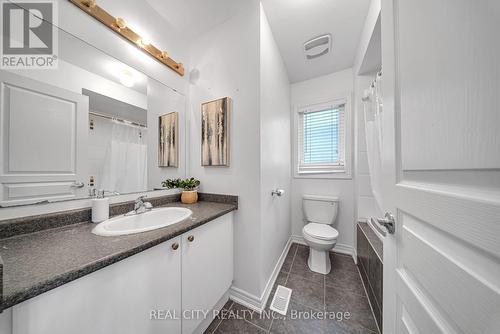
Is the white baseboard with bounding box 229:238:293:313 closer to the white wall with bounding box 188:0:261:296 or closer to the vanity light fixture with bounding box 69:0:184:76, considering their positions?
the white wall with bounding box 188:0:261:296

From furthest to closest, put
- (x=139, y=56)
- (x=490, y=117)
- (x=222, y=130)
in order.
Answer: (x=222, y=130)
(x=139, y=56)
(x=490, y=117)

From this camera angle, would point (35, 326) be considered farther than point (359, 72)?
No

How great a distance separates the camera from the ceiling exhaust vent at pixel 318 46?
5.22 ft

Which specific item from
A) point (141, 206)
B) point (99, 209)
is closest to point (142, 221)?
point (141, 206)

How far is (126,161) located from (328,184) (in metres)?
2.21

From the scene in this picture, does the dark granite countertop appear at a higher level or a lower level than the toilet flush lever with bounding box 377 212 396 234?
lower

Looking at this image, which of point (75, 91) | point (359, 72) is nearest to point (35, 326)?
point (75, 91)

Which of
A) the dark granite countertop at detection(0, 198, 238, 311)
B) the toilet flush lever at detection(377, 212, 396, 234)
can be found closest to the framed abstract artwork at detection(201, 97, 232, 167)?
the dark granite countertop at detection(0, 198, 238, 311)

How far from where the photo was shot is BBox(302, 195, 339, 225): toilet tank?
1.97m

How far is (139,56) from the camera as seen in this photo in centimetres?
122

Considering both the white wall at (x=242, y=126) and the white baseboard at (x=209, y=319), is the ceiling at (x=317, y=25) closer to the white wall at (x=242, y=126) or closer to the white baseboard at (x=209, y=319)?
the white wall at (x=242, y=126)

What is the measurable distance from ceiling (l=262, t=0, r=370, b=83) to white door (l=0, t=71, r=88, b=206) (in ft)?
5.09

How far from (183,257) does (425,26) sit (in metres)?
1.31

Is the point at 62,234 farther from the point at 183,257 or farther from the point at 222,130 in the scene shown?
the point at 222,130
